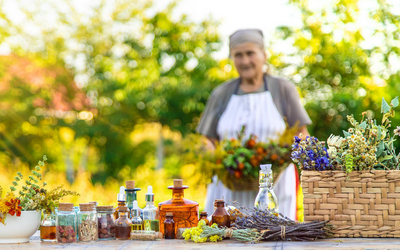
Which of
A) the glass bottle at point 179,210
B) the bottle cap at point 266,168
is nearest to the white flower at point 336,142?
the bottle cap at point 266,168

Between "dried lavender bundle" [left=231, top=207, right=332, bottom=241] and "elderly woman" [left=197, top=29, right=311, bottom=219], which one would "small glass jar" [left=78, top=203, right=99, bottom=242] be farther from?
"elderly woman" [left=197, top=29, right=311, bottom=219]

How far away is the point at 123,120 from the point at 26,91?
175 cm

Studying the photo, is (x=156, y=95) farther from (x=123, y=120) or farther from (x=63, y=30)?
(x=63, y=30)

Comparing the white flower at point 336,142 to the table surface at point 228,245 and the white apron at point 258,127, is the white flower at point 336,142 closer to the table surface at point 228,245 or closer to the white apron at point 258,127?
the table surface at point 228,245

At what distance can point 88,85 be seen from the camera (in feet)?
27.1

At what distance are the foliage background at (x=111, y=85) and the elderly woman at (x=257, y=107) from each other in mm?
3064

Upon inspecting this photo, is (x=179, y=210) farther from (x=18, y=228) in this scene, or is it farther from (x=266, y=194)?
(x=18, y=228)

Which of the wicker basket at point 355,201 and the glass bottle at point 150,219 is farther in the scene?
the glass bottle at point 150,219

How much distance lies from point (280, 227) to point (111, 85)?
640 centimetres

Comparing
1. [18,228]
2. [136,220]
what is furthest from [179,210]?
[18,228]

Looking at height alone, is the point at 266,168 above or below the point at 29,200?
above

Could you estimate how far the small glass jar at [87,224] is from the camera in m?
2.00

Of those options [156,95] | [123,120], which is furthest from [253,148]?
[123,120]

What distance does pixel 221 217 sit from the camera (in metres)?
2.08
